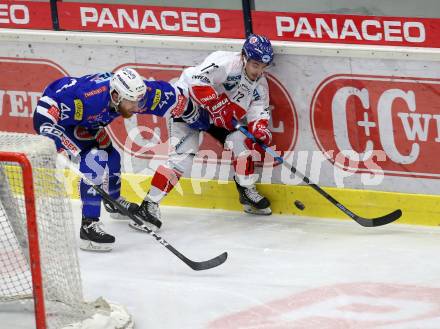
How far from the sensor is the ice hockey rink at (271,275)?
4.80m

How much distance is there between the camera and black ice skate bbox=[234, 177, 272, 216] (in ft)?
20.7

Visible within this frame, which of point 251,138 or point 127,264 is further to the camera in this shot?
point 251,138

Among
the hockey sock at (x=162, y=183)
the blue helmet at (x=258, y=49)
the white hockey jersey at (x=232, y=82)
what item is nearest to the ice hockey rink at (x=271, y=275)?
the hockey sock at (x=162, y=183)

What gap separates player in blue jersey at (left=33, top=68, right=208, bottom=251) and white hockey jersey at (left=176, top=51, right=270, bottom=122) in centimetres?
19

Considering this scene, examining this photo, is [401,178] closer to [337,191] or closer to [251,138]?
[337,191]

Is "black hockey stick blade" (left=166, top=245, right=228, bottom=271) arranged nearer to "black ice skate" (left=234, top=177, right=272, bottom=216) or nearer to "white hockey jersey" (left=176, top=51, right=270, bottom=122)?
"black ice skate" (left=234, top=177, right=272, bottom=216)

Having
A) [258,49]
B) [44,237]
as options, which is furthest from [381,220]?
[44,237]

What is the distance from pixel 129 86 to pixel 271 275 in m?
1.23

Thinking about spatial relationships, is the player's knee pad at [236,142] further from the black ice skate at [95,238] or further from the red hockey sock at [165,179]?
the black ice skate at [95,238]

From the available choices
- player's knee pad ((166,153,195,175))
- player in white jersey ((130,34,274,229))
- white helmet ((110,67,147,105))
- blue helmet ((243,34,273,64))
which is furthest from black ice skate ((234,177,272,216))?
white helmet ((110,67,147,105))

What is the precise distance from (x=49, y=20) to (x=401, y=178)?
98.8 inches

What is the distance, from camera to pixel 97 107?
5.68m

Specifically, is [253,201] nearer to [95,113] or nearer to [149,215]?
[149,215]

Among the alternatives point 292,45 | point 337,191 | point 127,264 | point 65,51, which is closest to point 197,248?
point 127,264
